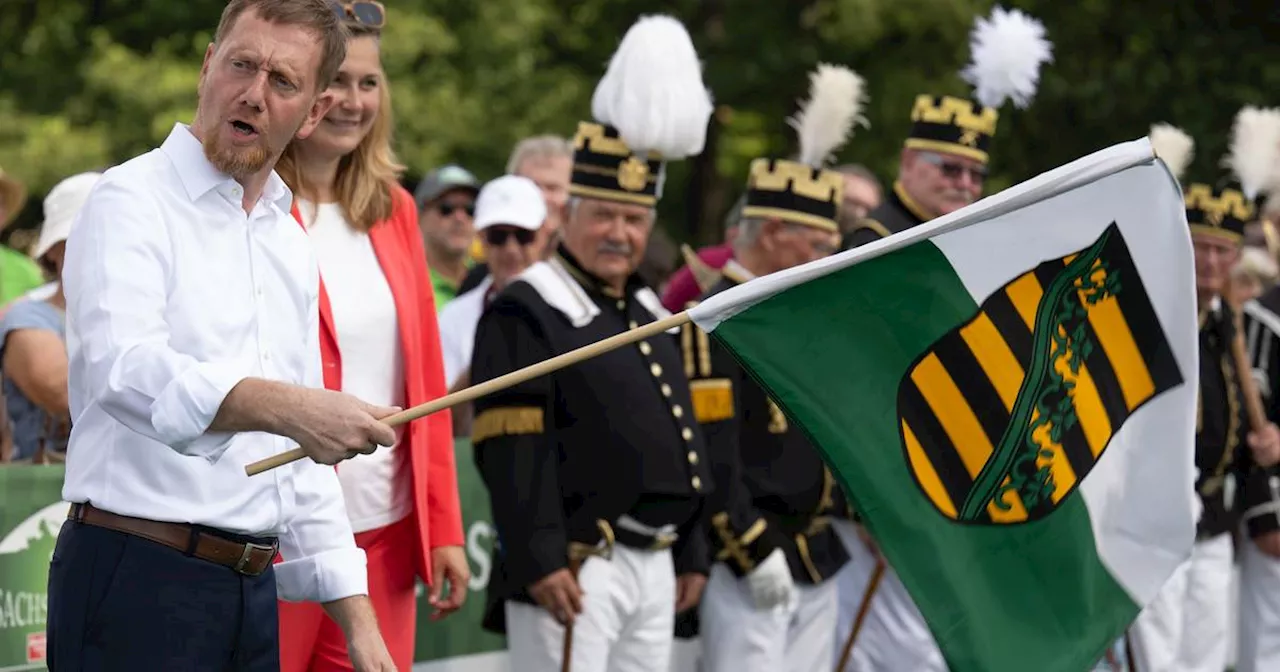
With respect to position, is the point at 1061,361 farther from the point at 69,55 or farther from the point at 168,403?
the point at 69,55

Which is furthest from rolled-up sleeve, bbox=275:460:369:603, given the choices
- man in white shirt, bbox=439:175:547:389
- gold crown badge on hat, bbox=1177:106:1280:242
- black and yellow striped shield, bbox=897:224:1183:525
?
gold crown badge on hat, bbox=1177:106:1280:242

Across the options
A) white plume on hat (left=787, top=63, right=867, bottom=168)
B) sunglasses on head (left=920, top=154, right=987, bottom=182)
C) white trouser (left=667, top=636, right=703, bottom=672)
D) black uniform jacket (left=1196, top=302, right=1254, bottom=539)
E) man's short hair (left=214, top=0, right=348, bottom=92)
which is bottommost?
white trouser (left=667, top=636, right=703, bottom=672)

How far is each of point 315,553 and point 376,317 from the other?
112cm

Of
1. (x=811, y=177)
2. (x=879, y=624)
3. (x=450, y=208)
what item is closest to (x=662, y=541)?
(x=811, y=177)

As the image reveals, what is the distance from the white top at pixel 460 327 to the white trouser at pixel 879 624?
5.55 ft

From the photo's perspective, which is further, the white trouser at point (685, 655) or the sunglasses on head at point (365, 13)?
the white trouser at point (685, 655)

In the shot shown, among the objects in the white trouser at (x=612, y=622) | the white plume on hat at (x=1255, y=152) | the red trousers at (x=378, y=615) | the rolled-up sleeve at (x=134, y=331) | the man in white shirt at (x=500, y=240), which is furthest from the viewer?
the white plume on hat at (x=1255, y=152)

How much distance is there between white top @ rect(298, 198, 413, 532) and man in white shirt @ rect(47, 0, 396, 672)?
3.58ft

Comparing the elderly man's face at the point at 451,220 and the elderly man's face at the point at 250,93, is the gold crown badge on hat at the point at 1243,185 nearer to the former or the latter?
the elderly man's face at the point at 451,220

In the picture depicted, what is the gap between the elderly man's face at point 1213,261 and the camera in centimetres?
1041

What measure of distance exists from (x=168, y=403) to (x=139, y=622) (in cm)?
48

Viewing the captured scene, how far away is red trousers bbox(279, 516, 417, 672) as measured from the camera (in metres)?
5.08

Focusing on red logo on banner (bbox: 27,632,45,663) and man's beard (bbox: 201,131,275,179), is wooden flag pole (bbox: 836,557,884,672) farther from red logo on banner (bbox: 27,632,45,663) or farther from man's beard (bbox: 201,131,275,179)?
man's beard (bbox: 201,131,275,179)

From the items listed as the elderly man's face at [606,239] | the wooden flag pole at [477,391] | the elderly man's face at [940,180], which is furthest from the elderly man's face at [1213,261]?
the wooden flag pole at [477,391]
